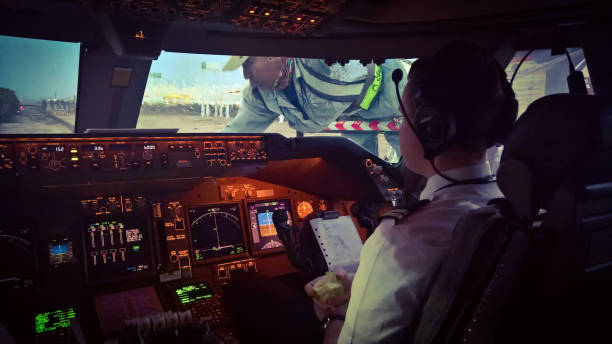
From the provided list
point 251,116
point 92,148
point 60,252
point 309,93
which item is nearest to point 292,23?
point 92,148

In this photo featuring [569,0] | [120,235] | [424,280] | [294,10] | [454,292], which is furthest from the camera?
[120,235]

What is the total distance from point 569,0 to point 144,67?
7.22 ft

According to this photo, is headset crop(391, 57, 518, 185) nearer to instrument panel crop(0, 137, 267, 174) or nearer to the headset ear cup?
the headset ear cup

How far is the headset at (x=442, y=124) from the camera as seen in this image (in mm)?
1014

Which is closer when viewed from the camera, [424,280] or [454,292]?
[454,292]

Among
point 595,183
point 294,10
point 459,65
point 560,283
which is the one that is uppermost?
point 294,10

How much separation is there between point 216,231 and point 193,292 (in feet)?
1.24

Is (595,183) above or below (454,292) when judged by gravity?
above

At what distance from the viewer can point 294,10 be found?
1577 mm

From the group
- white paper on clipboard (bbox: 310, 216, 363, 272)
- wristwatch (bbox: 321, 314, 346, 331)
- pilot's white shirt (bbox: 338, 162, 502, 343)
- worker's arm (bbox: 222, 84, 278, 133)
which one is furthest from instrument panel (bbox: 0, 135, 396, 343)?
worker's arm (bbox: 222, 84, 278, 133)

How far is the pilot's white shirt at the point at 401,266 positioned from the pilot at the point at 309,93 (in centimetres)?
401

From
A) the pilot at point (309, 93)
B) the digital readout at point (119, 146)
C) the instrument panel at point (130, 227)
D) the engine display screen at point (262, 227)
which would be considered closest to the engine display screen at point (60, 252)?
the instrument panel at point (130, 227)

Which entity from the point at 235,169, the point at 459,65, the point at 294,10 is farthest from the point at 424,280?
the point at 235,169

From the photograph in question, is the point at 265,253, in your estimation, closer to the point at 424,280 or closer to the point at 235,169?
the point at 235,169
